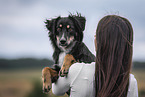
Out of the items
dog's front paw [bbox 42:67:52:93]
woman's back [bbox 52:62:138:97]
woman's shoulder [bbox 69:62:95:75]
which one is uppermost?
woman's shoulder [bbox 69:62:95:75]

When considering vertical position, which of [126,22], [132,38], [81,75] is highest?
[126,22]

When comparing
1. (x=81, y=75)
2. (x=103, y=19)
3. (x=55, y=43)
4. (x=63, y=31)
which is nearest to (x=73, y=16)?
(x=63, y=31)

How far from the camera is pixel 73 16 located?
3217 millimetres

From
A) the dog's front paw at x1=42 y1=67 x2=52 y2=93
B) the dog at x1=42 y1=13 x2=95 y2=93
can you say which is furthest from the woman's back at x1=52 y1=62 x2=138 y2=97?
the dog at x1=42 y1=13 x2=95 y2=93

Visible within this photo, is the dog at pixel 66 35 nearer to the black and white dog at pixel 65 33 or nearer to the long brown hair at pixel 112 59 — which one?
the black and white dog at pixel 65 33

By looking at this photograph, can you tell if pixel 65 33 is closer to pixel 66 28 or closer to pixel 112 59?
pixel 66 28

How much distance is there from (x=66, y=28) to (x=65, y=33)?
0.34 feet

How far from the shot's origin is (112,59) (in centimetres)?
159

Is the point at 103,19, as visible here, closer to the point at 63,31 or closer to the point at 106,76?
the point at 106,76

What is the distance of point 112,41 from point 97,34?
0.53 feet

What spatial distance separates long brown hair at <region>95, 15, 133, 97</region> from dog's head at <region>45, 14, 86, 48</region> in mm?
1490

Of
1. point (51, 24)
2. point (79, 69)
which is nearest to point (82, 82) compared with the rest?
point (79, 69)

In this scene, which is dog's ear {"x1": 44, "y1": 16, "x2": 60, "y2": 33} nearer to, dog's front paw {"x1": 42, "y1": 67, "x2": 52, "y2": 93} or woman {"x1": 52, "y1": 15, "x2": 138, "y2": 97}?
dog's front paw {"x1": 42, "y1": 67, "x2": 52, "y2": 93}

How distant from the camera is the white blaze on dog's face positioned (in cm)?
312
